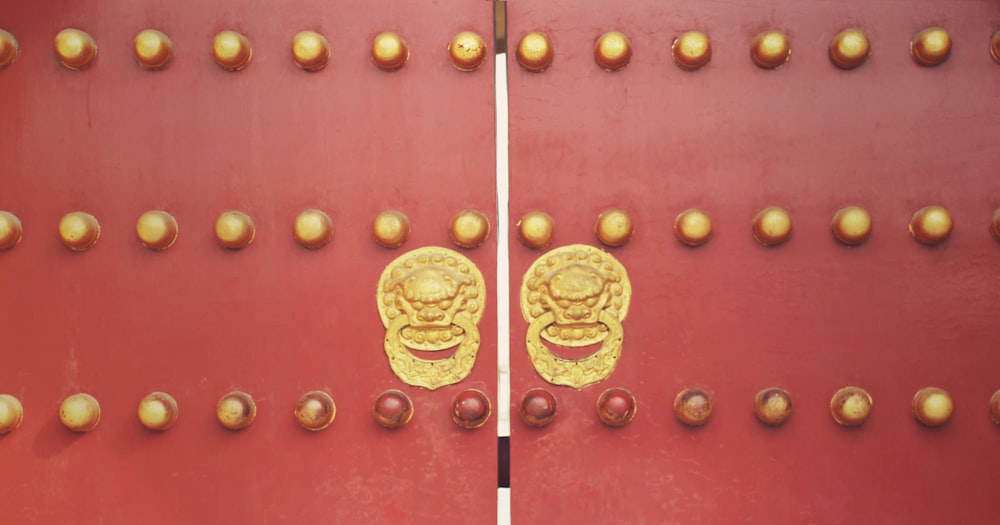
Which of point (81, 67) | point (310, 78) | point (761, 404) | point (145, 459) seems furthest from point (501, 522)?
point (81, 67)

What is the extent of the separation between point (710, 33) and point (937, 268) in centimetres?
44

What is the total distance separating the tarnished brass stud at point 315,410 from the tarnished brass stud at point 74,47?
54cm

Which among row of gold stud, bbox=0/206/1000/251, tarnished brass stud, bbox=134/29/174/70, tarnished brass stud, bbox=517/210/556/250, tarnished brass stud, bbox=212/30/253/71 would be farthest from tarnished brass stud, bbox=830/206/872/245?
tarnished brass stud, bbox=134/29/174/70

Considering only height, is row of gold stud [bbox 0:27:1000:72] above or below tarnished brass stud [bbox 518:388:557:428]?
above

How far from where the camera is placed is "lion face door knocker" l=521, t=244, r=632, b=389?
1.03 m

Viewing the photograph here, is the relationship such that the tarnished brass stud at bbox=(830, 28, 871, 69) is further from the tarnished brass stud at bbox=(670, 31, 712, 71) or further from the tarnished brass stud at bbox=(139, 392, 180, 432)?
the tarnished brass stud at bbox=(139, 392, 180, 432)

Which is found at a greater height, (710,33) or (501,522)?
(710,33)

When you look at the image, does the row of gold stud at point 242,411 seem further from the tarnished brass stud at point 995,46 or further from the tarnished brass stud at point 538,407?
the tarnished brass stud at point 995,46

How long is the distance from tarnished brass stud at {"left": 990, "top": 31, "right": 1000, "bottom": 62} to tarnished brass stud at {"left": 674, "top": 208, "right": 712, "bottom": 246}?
1.47ft

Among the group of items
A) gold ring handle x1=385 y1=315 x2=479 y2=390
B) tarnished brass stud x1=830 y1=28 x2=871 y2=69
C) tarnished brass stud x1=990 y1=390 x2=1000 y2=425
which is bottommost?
tarnished brass stud x1=990 y1=390 x2=1000 y2=425

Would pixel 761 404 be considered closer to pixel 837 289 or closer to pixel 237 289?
pixel 837 289

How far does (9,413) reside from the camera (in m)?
1.02

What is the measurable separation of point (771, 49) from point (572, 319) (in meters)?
0.45

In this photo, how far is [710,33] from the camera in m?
1.07
